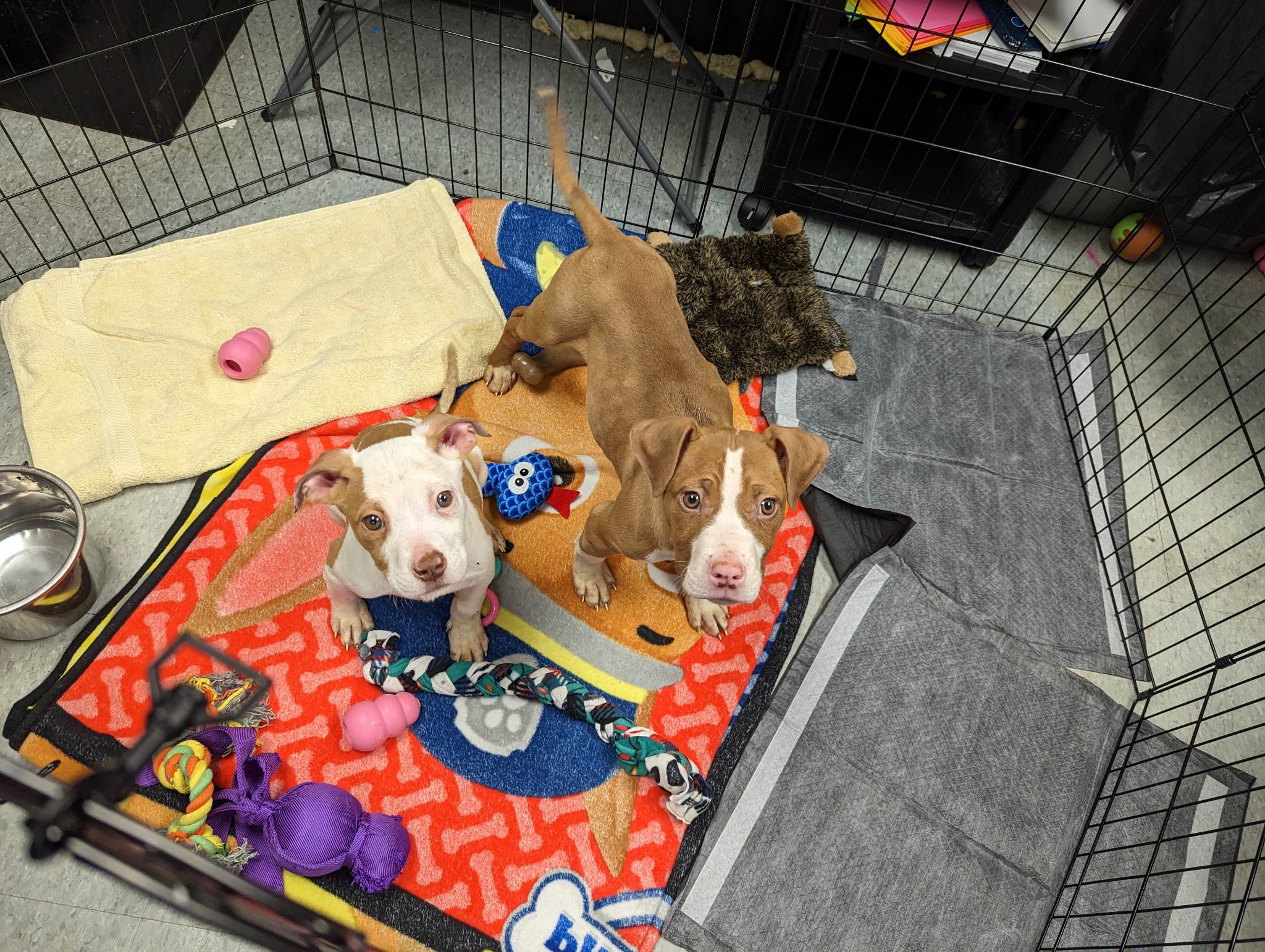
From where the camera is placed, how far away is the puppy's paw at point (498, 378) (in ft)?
10.7

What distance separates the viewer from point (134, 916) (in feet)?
7.57

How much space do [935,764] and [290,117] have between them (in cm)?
Result: 405

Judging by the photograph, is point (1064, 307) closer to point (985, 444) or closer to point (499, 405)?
point (985, 444)

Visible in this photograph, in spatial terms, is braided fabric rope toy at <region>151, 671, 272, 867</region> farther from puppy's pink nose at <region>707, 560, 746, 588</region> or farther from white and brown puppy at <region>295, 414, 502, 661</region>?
puppy's pink nose at <region>707, 560, 746, 588</region>

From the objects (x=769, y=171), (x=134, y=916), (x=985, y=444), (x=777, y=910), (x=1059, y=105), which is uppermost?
(x=1059, y=105)

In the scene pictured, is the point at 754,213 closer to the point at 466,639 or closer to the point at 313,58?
the point at 313,58

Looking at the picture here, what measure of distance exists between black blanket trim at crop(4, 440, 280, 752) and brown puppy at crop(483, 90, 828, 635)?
1.08 meters

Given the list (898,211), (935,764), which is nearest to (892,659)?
(935,764)

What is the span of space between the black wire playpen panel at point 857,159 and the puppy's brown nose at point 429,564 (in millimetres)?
2110

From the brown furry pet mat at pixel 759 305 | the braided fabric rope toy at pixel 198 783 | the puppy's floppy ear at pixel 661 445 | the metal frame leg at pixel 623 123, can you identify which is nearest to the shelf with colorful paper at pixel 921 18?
the brown furry pet mat at pixel 759 305

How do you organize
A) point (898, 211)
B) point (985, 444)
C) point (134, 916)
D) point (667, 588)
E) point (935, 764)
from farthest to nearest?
1. point (898, 211)
2. point (985, 444)
3. point (667, 588)
4. point (935, 764)
5. point (134, 916)

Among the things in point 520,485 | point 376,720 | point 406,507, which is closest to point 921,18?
point 520,485

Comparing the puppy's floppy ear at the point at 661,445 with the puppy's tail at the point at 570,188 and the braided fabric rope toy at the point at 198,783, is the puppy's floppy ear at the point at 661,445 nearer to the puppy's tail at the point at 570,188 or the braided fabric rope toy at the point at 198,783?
the puppy's tail at the point at 570,188

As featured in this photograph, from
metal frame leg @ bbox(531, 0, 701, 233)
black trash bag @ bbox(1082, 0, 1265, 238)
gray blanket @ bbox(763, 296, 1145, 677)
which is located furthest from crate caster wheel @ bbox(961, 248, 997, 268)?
metal frame leg @ bbox(531, 0, 701, 233)
